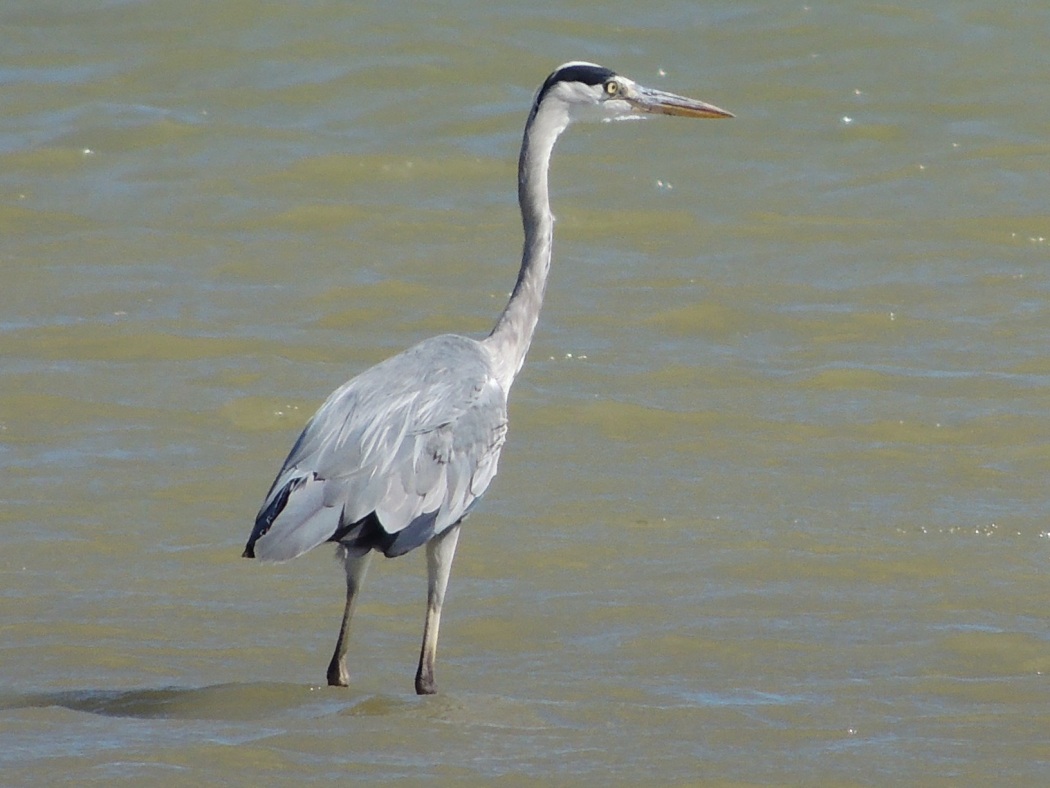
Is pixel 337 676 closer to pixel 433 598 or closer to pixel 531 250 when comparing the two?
pixel 433 598

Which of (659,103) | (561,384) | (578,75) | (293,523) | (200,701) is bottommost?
(200,701)

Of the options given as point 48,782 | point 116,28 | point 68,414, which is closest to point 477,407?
point 48,782

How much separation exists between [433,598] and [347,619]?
26 cm

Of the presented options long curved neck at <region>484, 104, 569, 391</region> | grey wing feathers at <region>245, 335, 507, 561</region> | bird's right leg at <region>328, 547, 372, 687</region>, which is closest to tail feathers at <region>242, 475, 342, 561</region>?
grey wing feathers at <region>245, 335, 507, 561</region>

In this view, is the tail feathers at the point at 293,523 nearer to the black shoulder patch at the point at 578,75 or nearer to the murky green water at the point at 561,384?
the murky green water at the point at 561,384

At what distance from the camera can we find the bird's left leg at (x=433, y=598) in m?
5.21

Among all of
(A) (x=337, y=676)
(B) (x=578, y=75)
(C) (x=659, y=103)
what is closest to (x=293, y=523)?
(A) (x=337, y=676)

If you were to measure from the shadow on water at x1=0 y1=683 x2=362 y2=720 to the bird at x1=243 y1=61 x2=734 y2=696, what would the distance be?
0.19m

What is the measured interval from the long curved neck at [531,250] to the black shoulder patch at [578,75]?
0.28 ft

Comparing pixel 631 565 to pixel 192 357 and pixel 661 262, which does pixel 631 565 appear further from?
pixel 661 262

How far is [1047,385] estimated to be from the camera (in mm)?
8164

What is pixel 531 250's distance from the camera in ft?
21.2

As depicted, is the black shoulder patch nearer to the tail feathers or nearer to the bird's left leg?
the bird's left leg

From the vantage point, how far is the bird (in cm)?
520
